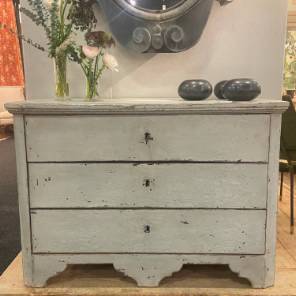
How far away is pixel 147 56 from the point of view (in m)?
1.84

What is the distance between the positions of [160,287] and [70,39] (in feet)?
3.78

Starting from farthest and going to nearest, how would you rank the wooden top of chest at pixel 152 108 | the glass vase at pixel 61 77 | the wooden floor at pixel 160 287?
the glass vase at pixel 61 77, the wooden floor at pixel 160 287, the wooden top of chest at pixel 152 108

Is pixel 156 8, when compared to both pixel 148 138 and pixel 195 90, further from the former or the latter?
pixel 148 138

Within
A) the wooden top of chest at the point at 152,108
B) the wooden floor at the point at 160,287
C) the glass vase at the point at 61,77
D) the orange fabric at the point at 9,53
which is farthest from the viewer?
the orange fabric at the point at 9,53

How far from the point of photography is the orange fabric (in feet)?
19.1

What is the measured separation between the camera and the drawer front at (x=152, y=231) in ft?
4.71

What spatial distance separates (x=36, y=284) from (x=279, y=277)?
107 centimetres

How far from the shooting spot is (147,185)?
4.66 feet

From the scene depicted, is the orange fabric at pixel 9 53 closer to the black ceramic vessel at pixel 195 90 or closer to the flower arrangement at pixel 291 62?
the flower arrangement at pixel 291 62

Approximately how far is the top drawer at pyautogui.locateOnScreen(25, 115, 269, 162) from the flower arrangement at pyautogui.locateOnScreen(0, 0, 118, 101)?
0.97 feet

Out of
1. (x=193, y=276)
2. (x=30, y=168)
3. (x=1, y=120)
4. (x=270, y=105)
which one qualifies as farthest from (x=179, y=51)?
(x=1, y=120)

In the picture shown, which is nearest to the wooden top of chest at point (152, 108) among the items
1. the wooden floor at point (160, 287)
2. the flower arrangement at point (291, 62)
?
the wooden floor at point (160, 287)

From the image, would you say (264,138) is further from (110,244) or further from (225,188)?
(110,244)

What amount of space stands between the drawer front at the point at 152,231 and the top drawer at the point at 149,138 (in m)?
0.23
